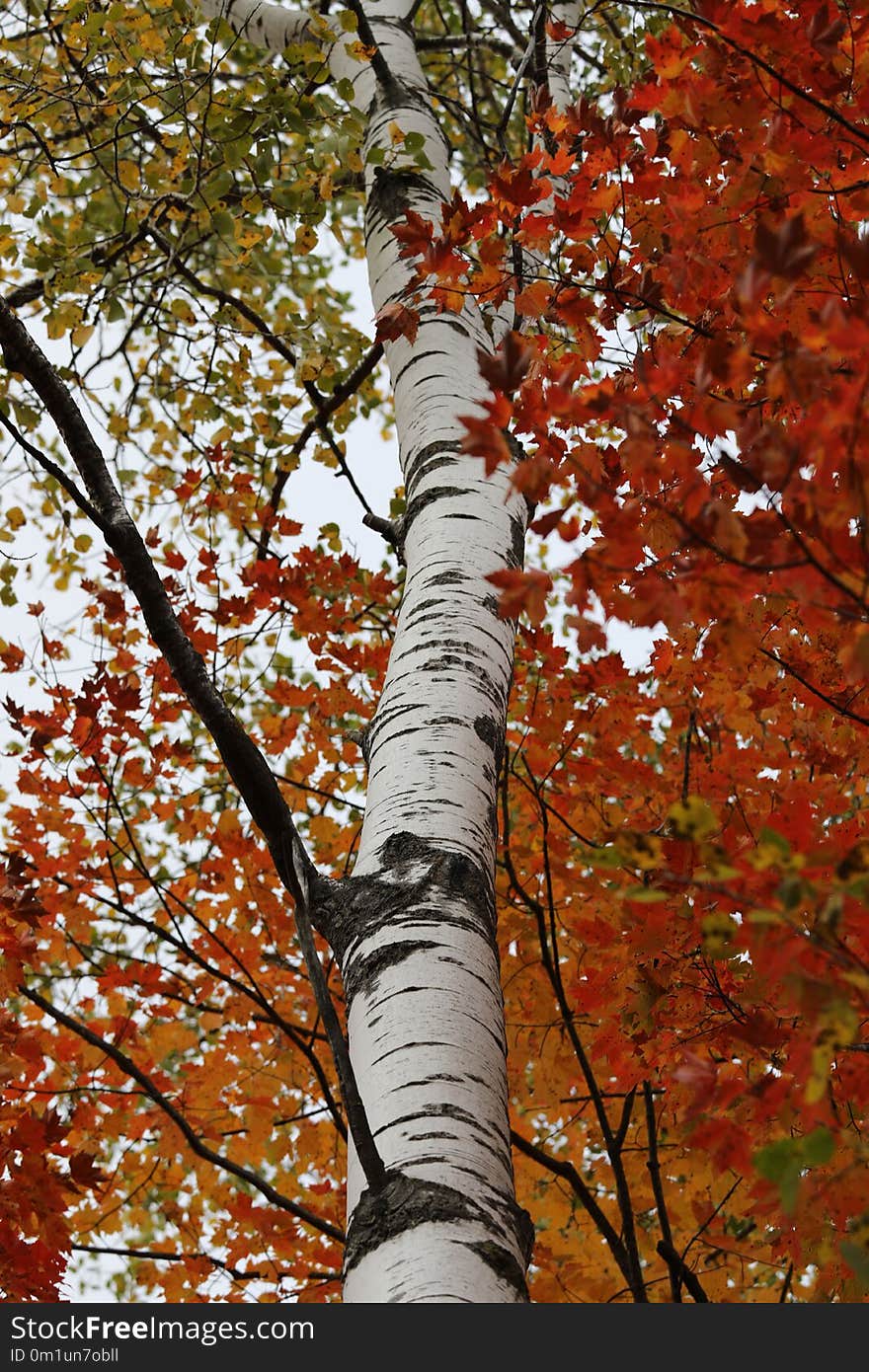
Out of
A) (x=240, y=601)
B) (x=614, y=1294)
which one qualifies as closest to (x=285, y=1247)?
(x=614, y=1294)

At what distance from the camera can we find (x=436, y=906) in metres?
1.60

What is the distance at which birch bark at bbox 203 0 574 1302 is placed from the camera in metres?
1.25

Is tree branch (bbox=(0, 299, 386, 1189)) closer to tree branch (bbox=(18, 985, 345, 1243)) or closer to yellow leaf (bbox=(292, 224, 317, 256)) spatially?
tree branch (bbox=(18, 985, 345, 1243))

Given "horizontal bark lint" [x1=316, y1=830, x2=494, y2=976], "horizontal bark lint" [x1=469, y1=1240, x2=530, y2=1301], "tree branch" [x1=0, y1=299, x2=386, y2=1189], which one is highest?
"tree branch" [x1=0, y1=299, x2=386, y2=1189]

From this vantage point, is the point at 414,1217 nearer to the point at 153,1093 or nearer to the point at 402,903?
the point at 402,903

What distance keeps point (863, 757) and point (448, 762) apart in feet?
4.62

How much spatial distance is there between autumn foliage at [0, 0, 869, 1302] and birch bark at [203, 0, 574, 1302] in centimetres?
24

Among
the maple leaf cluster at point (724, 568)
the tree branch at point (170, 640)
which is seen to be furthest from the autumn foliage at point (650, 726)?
the tree branch at point (170, 640)

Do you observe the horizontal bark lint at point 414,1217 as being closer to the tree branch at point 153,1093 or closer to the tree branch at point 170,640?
the tree branch at point 170,640

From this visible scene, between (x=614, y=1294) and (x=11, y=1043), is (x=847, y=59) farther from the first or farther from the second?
(x=614, y=1294)

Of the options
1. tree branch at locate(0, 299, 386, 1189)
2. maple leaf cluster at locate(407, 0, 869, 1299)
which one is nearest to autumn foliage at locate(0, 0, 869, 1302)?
maple leaf cluster at locate(407, 0, 869, 1299)

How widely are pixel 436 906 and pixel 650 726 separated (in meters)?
3.40

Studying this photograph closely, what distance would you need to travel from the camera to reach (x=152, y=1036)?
15.2ft

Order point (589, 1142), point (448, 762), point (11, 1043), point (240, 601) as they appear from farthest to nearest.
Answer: point (240, 601)
point (589, 1142)
point (11, 1043)
point (448, 762)
